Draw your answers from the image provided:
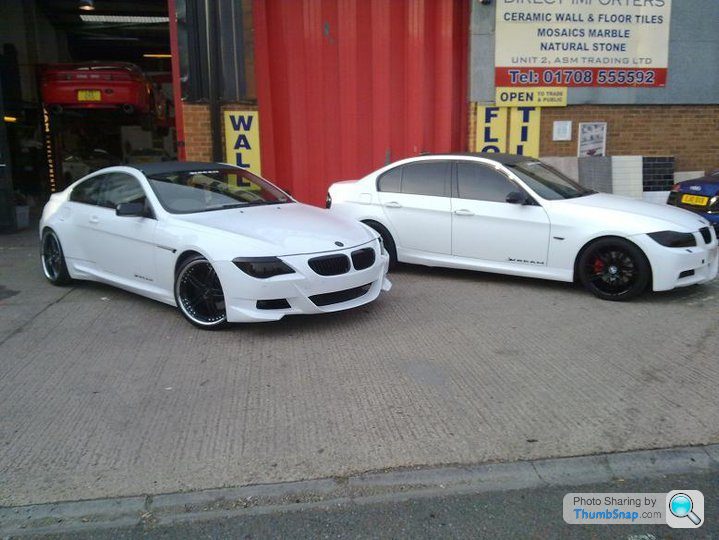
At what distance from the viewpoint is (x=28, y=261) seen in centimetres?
880

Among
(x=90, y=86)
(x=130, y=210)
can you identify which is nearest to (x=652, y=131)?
(x=130, y=210)

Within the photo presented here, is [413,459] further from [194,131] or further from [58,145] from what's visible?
[58,145]

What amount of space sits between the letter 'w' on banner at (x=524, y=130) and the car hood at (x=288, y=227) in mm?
5885

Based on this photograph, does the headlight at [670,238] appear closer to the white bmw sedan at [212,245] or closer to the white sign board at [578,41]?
the white bmw sedan at [212,245]

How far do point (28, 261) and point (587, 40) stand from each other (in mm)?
9445

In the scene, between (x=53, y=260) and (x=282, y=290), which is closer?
(x=282, y=290)

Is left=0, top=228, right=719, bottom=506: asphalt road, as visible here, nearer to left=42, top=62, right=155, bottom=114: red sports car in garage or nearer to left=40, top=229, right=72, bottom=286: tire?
left=40, top=229, right=72, bottom=286: tire

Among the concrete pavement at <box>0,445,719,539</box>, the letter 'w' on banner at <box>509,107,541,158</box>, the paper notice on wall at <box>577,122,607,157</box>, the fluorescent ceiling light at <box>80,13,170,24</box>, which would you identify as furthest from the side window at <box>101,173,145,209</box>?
the fluorescent ceiling light at <box>80,13,170,24</box>

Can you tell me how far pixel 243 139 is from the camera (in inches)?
420

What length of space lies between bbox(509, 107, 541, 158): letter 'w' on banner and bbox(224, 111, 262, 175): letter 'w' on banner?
436 cm

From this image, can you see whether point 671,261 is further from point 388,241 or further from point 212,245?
point 212,245

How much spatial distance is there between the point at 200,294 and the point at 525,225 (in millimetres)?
3373

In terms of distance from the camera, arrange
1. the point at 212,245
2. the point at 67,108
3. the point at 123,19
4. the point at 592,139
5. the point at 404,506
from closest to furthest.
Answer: the point at 404,506, the point at 212,245, the point at 592,139, the point at 67,108, the point at 123,19

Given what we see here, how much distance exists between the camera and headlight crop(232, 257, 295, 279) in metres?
5.25
